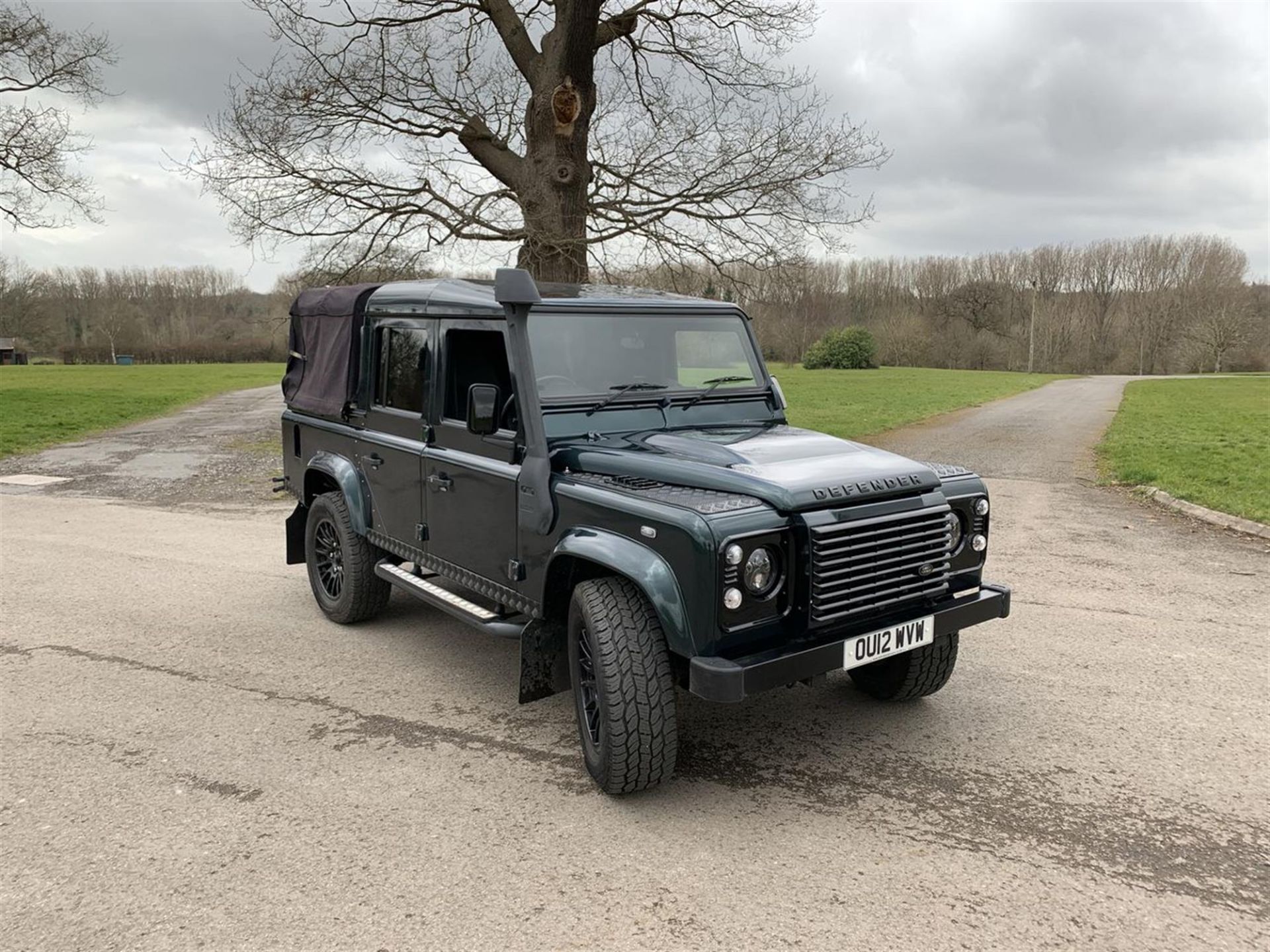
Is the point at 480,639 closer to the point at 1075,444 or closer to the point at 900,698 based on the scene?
the point at 900,698

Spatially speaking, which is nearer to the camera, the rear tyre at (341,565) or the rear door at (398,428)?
the rear door at (398,428)

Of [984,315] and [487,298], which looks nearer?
[487,298]

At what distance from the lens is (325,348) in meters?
5.90

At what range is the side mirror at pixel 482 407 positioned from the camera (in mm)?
3998

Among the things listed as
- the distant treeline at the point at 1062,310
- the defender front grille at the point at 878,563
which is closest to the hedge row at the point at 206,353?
the distant treeline at the point at 1062,310

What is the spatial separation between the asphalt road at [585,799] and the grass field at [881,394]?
7.37m

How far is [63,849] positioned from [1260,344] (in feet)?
264

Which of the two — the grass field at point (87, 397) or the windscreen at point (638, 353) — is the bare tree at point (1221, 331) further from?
the windscreen at point (638, 353)

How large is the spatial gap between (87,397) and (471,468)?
28.0 meters

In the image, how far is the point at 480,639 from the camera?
548cm

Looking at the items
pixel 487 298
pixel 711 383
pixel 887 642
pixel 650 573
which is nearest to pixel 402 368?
pixel 487 298

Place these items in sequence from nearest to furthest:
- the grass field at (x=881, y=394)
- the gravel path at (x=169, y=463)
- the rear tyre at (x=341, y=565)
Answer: the rear tyre at (x=341, y=565) < the gravel path at (x=169, y=463) < the grass field at (x=881, y=394)

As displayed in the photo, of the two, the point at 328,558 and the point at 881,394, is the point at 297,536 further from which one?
the point at 881,394

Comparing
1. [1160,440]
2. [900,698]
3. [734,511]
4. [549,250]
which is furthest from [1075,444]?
[734,511]
